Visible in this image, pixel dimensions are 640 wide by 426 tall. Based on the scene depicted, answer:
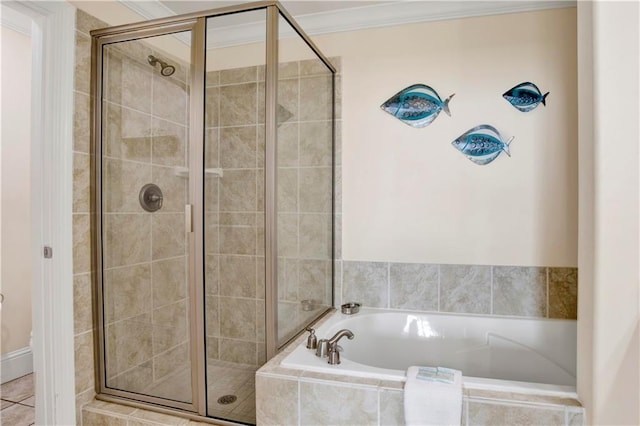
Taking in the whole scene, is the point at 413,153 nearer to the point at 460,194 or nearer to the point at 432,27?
the point at 460,194

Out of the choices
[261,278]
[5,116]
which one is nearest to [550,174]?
[261,278]

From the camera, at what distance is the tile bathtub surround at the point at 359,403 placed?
1354mm

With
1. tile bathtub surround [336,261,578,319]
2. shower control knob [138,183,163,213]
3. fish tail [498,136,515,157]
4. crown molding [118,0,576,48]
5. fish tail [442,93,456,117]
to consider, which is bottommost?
tile bathtub surround [336,261,578,319]

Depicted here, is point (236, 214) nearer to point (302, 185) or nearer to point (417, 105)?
point (302, 185)

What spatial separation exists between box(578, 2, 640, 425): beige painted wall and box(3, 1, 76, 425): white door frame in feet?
7.19

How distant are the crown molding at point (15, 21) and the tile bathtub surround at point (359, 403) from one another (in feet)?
9.74

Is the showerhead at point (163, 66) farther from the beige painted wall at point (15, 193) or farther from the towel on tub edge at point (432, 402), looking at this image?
the towel on tub edge at point (432, 402)

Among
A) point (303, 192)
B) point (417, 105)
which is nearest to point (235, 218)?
point (303, 192)

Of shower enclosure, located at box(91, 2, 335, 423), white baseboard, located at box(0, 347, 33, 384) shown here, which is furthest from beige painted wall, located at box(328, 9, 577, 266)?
white baseboard, located at box(0, 347, 33, 384)

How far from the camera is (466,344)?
227cm

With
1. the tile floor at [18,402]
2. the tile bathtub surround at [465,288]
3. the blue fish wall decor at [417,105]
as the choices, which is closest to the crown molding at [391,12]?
the blue fish wall decor at [417,105]

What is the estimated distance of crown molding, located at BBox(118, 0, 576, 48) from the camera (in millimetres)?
2254

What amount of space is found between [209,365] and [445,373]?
1066mm

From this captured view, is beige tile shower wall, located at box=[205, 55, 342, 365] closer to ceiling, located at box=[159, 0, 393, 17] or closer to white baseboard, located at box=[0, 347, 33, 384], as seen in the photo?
ceiling, located at box=[159, 0, 393, 17]
